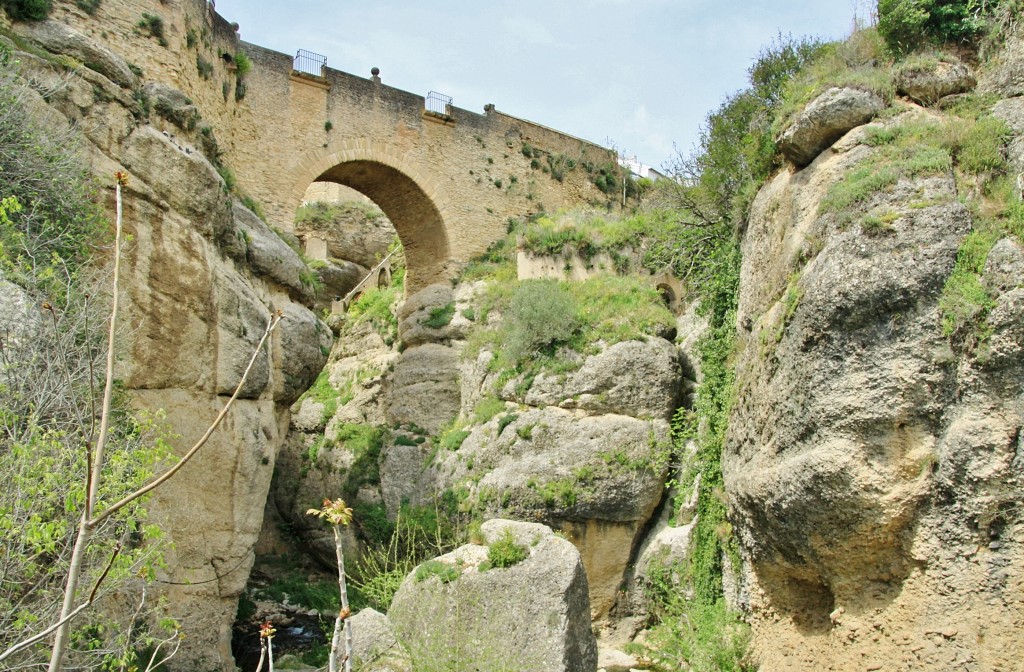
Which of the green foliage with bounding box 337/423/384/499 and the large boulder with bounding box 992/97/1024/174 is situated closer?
the large boulder with bounding box 992/97/1024/174

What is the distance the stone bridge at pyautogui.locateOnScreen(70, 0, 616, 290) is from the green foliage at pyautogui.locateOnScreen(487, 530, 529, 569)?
7675mm

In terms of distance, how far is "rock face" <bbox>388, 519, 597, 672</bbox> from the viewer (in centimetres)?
830

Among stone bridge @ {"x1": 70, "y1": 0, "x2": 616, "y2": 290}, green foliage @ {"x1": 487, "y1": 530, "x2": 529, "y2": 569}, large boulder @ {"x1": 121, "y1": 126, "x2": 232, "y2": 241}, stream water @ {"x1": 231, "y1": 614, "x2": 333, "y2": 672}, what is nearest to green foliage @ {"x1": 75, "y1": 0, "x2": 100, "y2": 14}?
stone bridge @ {"x1": 70, "y1": 0, "x2": 616, "y2": 290}

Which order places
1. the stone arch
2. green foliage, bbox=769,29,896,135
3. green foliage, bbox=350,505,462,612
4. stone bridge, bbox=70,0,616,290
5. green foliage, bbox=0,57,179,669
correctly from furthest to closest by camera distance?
the stone arch < stone bridge, bbox=70,0,616,290 < green foliage, bbox=350,505,462,612 < green foliage, bbox=769,29,896,135 < green foliage, bbox=0,57,179,669

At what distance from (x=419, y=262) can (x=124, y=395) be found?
387 inches

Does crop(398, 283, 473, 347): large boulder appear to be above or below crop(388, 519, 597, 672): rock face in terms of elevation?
above

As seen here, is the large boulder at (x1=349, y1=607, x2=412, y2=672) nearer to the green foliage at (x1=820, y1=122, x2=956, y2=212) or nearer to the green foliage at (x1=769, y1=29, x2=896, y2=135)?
the green foliage at (x1=820, y1=122, x2=956, y2=212)

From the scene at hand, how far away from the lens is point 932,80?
1077 cm

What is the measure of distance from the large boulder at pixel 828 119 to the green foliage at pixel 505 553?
18.5 feet

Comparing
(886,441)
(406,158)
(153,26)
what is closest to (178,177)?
(153,26)

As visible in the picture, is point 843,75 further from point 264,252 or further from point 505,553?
point 264,252

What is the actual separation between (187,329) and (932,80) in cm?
923

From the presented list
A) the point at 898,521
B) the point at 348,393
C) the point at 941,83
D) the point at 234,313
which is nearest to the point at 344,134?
the point at 348,393

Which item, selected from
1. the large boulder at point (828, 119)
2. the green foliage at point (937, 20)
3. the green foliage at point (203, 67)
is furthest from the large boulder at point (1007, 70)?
the green foliage at point (203, 67)
